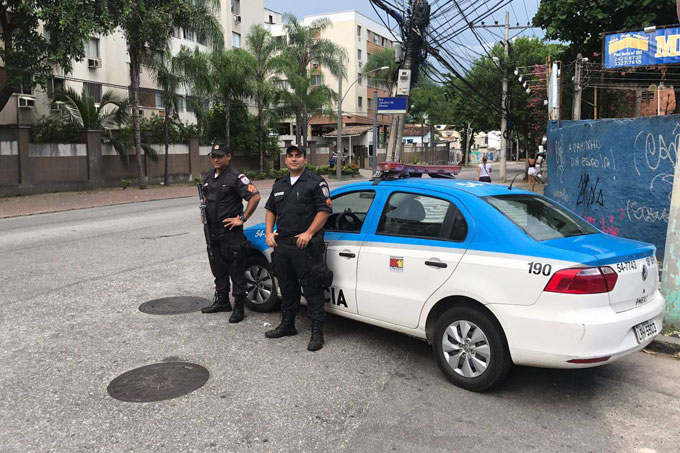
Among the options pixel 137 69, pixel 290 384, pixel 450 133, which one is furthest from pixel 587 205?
pixel 450 133

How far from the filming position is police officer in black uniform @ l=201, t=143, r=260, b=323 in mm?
5281

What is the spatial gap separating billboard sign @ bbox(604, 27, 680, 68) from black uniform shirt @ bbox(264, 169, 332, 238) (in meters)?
13.7

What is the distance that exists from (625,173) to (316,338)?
5.95 m

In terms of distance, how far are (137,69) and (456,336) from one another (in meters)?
24.8

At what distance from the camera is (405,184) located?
180 inches

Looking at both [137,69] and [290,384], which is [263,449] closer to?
[290,384]

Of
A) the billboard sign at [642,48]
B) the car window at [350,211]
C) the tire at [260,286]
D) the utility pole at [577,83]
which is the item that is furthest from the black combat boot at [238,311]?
the billboard sign at [642,48]

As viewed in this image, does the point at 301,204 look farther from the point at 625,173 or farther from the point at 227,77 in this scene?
the point at 227,77

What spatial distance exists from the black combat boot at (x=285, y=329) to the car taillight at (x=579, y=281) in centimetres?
235

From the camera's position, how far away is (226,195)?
5352 mm

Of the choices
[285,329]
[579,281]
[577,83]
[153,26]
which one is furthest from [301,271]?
[153,26]

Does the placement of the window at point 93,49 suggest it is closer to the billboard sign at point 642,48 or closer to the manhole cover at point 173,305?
the billboard sign at point 642,48

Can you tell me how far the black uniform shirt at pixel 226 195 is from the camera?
532cm

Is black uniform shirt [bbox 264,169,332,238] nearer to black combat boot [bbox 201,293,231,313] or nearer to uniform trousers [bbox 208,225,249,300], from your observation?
uniform trousers [bbox 208,225,249,300]
